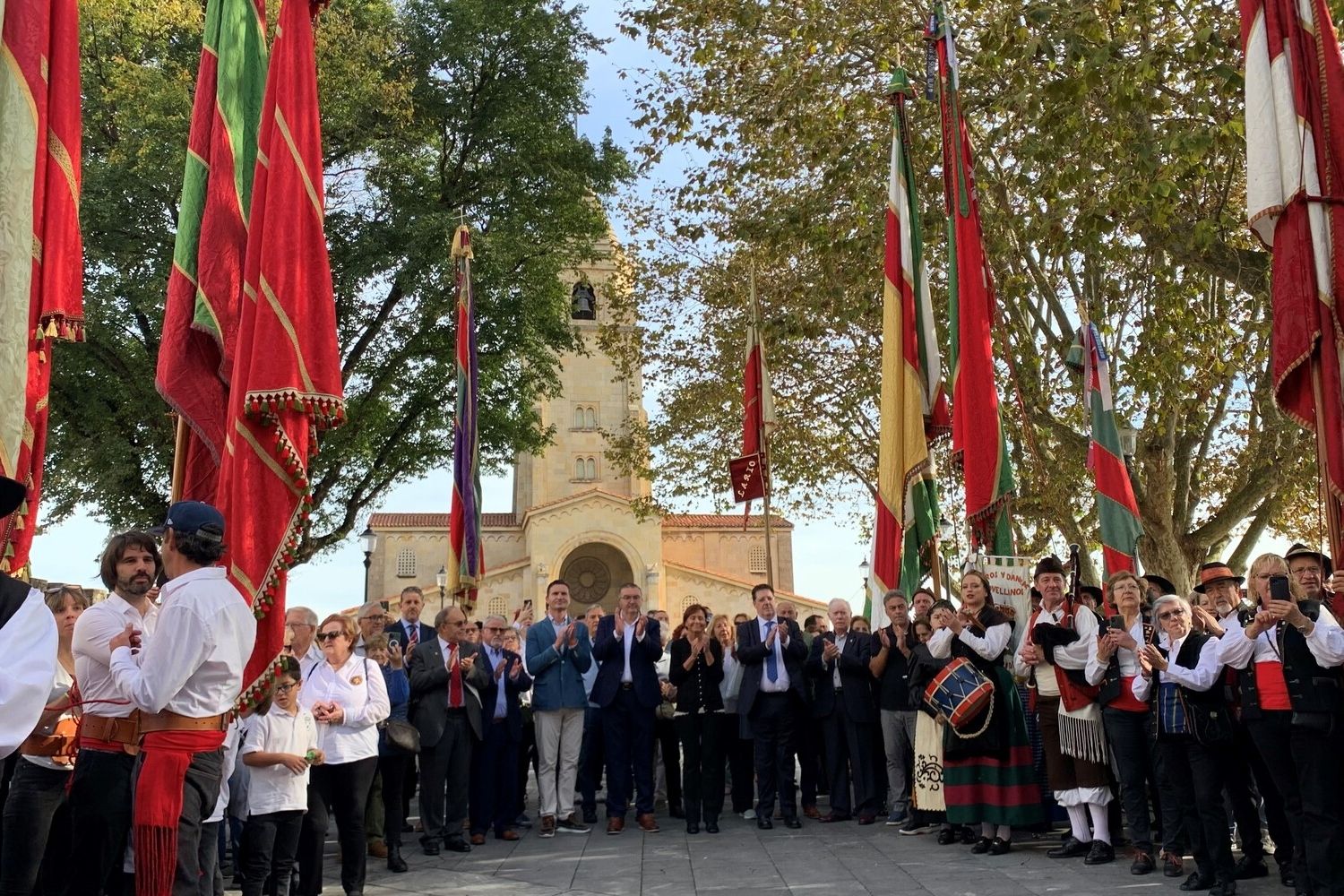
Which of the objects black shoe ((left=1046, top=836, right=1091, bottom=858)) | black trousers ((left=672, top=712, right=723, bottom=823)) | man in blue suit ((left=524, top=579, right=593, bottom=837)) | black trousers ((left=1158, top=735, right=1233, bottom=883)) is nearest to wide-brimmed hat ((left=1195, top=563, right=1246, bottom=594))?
black trousers ((left=1158, top=735, right=1233, bottom=883))

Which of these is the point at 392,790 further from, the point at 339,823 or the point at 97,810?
the point at 97,810

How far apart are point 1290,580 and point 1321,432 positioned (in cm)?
145

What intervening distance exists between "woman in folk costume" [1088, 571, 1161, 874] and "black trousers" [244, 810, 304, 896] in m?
5.56

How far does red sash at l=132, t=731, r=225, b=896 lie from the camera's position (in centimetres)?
452

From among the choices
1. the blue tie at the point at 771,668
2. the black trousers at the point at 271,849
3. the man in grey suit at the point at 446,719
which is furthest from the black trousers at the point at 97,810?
the blue tie at the point at 771,668

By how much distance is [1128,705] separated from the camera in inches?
336

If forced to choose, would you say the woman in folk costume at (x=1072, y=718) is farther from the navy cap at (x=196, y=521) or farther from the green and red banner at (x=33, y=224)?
the green and red banner at (x=33, y=224)

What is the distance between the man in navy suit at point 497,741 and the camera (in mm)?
11109

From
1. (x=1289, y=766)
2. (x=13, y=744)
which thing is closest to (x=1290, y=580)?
(x=1289, y=766)

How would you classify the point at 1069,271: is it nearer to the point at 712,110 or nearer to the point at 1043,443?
the point at 1043,443

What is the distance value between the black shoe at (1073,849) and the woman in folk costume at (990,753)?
13.5 inches

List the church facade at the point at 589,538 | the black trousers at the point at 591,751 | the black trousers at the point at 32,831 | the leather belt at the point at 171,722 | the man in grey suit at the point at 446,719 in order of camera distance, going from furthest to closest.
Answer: the church facade at the point at 589,538
the black trousers at the point at 591,751
the man in grey suit at the point at 446,719
the black trousers at the point at 32,831
the leather belt at the point at 171,722

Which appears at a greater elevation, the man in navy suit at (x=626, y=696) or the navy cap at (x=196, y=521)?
the navy cap at (x=196, y=521)

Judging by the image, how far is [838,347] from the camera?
2397 cm
